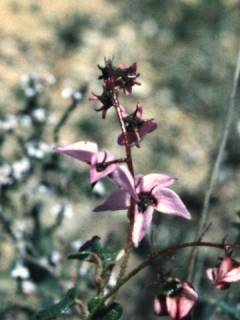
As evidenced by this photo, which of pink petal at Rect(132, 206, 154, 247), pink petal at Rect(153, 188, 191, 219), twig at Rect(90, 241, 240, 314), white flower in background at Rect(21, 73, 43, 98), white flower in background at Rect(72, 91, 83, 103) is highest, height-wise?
white flower in background at Rect(21, 73, 43, 98)

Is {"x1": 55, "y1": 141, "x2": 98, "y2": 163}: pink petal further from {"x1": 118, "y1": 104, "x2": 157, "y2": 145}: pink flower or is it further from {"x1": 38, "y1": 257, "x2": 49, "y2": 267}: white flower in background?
{"x1": 38, "y1": 257, "x2": 49, "y2": 267}: white flower in background

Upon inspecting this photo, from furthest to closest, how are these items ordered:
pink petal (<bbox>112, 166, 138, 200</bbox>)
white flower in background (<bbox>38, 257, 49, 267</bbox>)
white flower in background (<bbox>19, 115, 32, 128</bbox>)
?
white flower in background (<bbox>19, 115, 32, 128</bbox>)
white flower in background (<bbox>38, 257, 49, 267</bbox>)
pink petal (<bbox>112, 166, 138, 200</bbox>)

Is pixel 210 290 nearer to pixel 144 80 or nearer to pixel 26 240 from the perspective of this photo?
pixel 26 240

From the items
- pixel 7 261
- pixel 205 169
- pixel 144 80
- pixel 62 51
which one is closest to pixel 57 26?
pixel 62 51

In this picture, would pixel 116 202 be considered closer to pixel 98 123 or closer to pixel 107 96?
pixel 107 96

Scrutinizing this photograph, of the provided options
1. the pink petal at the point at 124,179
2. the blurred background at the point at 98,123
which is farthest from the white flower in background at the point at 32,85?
the pink petal at the point at 124,179

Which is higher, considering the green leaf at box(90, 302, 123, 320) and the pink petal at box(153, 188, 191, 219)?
the pink petal at box(153, 188, 191, 219)

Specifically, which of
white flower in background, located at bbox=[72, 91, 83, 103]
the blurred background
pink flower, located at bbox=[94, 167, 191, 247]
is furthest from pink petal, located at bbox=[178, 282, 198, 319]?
white flower in background, located at bbox=[72, 91, 83, 103]

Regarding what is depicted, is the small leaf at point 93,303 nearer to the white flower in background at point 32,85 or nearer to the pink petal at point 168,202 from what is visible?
the pink petal at point 168,202
